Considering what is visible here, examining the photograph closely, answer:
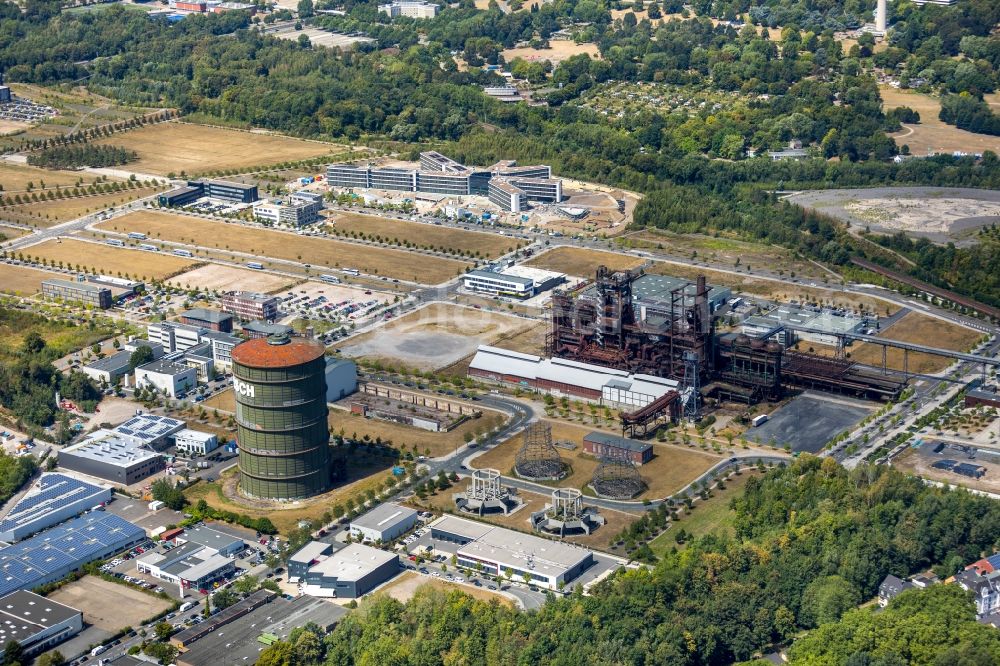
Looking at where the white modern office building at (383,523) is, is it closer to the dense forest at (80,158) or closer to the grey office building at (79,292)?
the grey office building at (79,292)

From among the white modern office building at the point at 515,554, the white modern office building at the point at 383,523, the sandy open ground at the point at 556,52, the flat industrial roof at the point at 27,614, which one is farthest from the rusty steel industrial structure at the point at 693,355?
the sandy open ground at the point at 556,52

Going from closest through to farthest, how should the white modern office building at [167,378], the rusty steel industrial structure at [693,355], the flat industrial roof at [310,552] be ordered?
the flat industrial roof at [310,552] < the rusty steel industrial structure at [693,355] < the white modern office building at [167,378]

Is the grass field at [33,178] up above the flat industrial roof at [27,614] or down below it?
above

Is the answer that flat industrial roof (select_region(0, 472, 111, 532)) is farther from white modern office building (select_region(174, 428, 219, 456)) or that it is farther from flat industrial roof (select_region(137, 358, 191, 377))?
flat industrial roof (select_region(137, 358, 191, 377))

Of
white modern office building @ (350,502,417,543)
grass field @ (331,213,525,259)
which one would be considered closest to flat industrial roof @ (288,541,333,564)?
white modern office building @ (350,502,417,543)

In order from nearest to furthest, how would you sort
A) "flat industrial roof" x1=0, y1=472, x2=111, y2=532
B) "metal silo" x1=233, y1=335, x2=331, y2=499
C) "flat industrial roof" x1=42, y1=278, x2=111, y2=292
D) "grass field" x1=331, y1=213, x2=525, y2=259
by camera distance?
"flat industrial roof" x1=0, y1=472, x2=111, y2=532 < "metal silo" x1=233, y1=335, x2=331, y2=499 < "flat industrial roof" x1=42, y1=278, x2=111, y2=292 < "grass field" x1=331, y1=213, x2=525, y2=259

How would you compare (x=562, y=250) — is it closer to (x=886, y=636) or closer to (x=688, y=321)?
(x=688, y=321)

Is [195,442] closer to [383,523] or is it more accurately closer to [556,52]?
[383,523]

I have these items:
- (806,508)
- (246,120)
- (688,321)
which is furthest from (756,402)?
(246,120)
